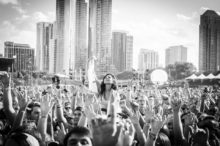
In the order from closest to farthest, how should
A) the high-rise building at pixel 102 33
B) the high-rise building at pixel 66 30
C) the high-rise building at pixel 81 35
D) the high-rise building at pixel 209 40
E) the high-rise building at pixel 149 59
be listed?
the high-rise building at pixel 102 33 → the high-rise building at pixel 209 40 → the high-rise building at pixel 81 35 → the high-rise building at pixel 66 30 → the high-rise building at pixel 149 59

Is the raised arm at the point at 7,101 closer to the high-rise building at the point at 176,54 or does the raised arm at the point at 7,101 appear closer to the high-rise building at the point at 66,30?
the high-rise building at the point at 66,30

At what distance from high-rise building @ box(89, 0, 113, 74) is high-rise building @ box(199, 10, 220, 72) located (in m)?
33.2

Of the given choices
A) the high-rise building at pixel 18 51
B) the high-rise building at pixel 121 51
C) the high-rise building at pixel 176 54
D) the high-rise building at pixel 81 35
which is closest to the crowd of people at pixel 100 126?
the high-rise building at pixel 81 35

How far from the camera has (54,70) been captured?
349 ft

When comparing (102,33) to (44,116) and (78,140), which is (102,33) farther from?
(78,140)

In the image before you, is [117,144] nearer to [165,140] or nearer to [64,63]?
[165,140]

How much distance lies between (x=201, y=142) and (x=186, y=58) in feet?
507

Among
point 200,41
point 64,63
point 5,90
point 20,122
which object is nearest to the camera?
point 20,122

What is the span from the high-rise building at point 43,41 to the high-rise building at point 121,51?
37.3 m

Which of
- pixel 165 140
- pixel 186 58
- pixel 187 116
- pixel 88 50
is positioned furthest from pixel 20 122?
pixel 186 58

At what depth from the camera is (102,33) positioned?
275 ft

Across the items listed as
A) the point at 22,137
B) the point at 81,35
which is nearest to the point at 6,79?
the point at 22,137

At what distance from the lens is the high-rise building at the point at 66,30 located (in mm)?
92562

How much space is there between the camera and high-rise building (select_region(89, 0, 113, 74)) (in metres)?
82.5
